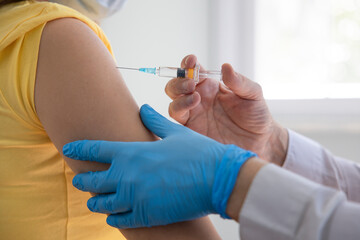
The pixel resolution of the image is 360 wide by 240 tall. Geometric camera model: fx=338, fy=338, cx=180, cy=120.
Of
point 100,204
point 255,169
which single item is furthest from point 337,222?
point 100,204

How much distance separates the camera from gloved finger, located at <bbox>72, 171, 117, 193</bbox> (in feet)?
2.49

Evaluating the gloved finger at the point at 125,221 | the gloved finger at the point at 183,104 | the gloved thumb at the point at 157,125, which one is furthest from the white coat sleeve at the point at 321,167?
the gloved finger at the point at 125,221

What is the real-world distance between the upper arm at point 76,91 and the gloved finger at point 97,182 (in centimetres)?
5

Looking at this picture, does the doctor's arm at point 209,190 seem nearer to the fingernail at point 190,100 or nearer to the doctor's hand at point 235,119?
the fingernail at point 190,100

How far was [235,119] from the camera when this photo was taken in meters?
1.32

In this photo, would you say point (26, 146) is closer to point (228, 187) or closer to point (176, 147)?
point (176, 147)

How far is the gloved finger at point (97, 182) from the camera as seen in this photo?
760mm

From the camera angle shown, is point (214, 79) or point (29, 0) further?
point (214, 79)

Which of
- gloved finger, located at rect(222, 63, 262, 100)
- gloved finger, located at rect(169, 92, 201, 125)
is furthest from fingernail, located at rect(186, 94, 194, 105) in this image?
gloved finger, located at rect(222, 63, 262, 100)

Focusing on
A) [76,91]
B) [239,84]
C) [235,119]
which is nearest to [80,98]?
[76,91]

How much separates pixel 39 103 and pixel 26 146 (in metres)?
0.16

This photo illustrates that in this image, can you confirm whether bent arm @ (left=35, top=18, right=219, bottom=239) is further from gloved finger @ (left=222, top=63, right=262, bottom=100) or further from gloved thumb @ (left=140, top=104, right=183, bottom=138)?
gloved finger @ (left=222, top=63, right=262, bottom=100)

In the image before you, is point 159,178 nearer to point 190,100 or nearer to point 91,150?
point 91,150

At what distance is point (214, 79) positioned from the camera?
1.36 meters
